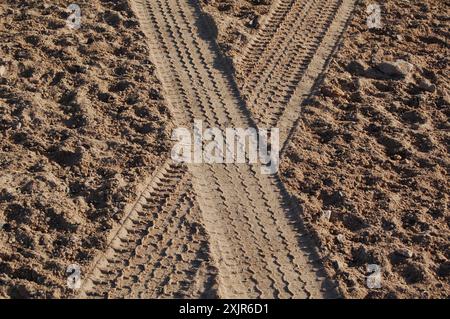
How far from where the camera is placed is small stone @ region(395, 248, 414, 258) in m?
8.69

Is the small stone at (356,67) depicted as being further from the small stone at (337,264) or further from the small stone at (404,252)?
the small stone at (337,264)

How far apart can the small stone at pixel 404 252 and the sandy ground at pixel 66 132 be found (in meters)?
2.54

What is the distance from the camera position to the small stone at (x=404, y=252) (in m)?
8.69

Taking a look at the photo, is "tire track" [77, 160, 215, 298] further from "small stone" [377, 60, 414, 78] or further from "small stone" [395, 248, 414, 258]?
"small stone" [377, 60, 414, 78]

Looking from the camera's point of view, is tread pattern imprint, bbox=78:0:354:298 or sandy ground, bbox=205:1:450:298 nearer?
tread pattern imprint, bbox=78:0:354:298

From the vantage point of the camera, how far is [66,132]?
9.89 metres

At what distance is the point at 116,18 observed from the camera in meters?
11.7

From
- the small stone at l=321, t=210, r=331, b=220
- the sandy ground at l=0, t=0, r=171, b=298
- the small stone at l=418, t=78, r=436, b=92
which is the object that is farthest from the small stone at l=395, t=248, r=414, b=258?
the small stone at l=418, t=78, r=436, b=92

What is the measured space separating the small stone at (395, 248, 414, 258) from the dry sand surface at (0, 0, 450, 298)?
3 cm

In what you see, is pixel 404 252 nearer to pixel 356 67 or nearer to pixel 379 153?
pixel 379 153

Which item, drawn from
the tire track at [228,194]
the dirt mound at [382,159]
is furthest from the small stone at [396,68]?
the tire track at [228,194]

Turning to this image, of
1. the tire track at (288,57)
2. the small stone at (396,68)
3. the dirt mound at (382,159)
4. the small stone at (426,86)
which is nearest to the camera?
the dirt mound at (382,159)

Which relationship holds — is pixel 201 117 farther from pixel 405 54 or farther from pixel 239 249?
pixel 405 54
